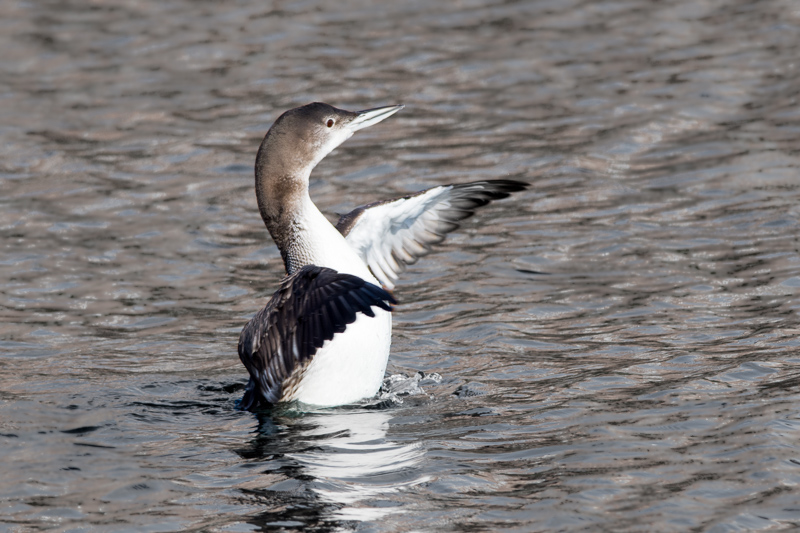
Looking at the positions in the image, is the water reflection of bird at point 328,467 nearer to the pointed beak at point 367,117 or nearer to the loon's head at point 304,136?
the loon's head at point 304,136

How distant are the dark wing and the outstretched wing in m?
1.08

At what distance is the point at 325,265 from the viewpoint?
5.84 metres

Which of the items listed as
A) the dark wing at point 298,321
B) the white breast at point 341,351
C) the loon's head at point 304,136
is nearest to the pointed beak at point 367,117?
the loon's head at point 304,136

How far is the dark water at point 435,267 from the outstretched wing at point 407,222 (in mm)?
583

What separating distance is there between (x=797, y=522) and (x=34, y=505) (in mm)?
3197

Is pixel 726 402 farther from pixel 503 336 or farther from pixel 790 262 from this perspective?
pixel 790 262

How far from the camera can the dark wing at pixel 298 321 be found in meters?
4.96

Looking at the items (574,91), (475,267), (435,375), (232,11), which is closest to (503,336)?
(435,375)

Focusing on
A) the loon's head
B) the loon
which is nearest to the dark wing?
the loon

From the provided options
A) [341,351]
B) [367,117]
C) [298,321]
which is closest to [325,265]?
[341,351]

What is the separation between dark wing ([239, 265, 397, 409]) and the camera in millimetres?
4957

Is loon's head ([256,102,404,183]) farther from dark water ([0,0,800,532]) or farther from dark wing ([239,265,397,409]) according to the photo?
dark water ([0,0,800,532])

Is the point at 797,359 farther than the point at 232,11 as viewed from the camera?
No

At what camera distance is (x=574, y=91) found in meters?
11.2
